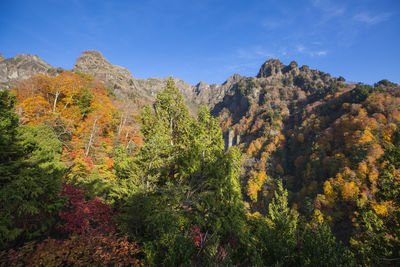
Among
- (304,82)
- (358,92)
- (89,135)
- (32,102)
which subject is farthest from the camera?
(304,82)

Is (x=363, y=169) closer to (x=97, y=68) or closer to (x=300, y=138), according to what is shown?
(x=300, y=138)

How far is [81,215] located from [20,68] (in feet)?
323

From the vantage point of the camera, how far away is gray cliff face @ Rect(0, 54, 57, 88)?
6494cm

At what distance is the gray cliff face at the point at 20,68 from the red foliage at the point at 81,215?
80318 millimetres

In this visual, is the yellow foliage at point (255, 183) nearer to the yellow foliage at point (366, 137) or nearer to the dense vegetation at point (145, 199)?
the yellow foliage at point (366, 137)

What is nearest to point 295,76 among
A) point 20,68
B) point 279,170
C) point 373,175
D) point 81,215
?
point 279,170

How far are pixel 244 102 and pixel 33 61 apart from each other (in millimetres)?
149947

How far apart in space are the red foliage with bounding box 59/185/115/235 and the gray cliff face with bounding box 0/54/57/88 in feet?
264

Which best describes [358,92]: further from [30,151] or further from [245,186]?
[30,151]

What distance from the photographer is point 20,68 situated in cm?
7000

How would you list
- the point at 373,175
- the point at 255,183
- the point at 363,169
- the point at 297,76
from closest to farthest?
the point at 373,175, the point at 363,169, the point at 255,183, the point at 297,76

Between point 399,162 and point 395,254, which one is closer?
point 395,254

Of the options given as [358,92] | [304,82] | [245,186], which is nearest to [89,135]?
[245,186]

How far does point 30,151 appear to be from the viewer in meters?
11.4
